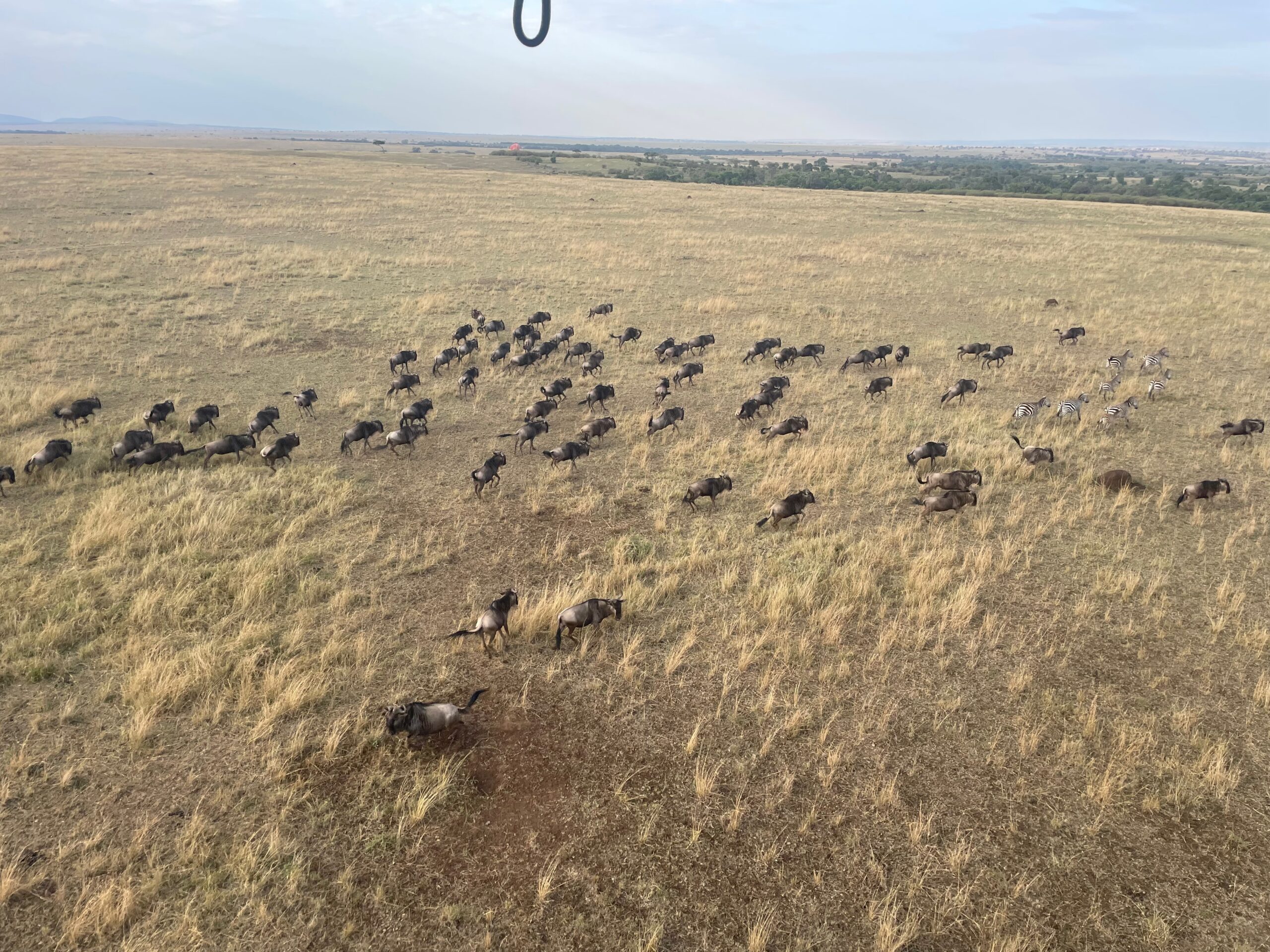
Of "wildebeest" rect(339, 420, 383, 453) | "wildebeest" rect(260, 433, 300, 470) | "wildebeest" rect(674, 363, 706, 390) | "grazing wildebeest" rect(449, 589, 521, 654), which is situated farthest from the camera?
"wildebeest" rect(674, 363, 706, 390)

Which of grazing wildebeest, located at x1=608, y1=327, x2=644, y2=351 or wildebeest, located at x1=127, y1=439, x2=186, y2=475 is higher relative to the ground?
grazing wildebeest, located at x1=608, y1=327, x2=644, y2=351

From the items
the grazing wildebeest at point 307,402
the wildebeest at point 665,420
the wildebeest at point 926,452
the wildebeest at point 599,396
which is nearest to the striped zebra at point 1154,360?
the wildebeest at point 926,452

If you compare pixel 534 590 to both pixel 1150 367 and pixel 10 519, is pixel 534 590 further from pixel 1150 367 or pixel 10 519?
pixel 1150 367

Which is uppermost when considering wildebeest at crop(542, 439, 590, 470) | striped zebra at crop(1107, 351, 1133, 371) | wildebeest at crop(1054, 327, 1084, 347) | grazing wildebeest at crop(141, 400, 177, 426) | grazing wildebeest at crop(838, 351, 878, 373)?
wildebeest at crop(1054, 327, 1084, 347)

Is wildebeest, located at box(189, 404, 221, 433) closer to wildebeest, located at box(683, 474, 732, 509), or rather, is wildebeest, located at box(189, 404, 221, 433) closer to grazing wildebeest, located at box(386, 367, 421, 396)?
grazing wildebeest, located at box(386, 367, 421, 396)

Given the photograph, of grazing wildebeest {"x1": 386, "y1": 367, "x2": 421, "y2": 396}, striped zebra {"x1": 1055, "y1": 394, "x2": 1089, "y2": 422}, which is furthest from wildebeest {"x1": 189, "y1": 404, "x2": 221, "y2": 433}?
striped zebra {"x1": 1055, "y1": 394, "x2": 1089, "y2": 422}

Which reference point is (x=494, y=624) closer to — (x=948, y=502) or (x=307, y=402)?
(x=948, y=502)

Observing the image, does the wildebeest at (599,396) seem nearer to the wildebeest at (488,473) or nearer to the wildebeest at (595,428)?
the wildebeest at (595,428)
